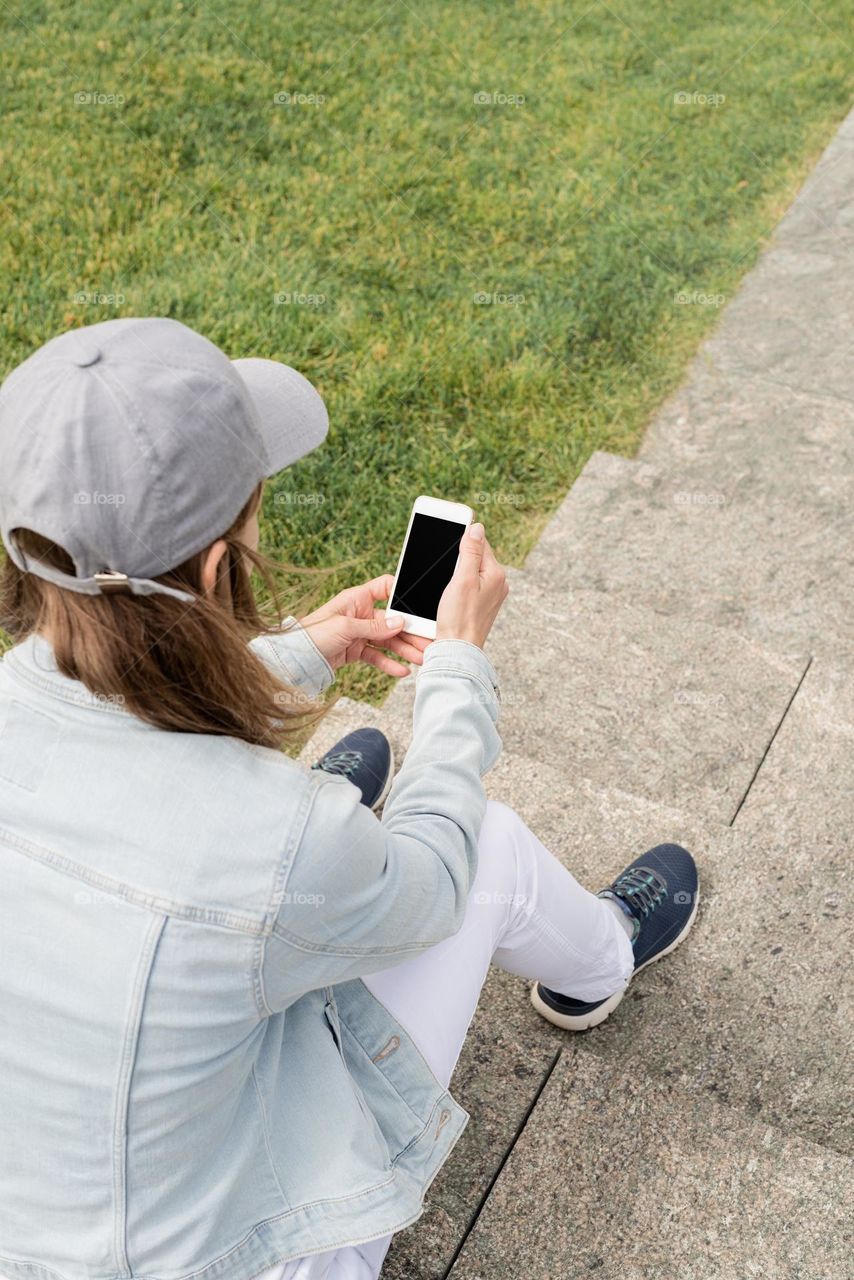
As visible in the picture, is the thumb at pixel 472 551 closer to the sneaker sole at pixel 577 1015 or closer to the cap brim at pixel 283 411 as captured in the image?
the cap brim at pixel 283 411

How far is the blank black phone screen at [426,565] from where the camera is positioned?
7.59 ft

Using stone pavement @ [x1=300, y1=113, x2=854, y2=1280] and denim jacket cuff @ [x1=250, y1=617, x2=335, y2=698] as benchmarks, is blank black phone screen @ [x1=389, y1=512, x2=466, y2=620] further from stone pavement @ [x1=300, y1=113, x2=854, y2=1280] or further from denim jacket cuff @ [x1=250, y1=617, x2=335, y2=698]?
stone pavement @ [x1=300, y1=113, x2=854, y2=1280]

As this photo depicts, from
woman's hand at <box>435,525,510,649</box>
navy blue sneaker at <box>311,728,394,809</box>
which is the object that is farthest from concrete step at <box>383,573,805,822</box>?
woman's hand at <box>435,525,510,649</box>

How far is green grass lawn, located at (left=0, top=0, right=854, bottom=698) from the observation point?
4117 millimetres

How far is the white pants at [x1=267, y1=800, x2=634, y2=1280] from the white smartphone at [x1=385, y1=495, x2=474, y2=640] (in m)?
Result: 0.45

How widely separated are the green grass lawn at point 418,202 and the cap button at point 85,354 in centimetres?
215

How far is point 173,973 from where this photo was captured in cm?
129

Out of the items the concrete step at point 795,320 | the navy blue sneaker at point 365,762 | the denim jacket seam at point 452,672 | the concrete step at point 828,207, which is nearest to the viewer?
the denim jacket seam at point 452,672

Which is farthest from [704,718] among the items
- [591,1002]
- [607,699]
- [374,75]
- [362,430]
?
[374,75]

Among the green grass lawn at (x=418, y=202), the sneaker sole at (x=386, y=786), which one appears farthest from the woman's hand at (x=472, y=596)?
the green grass lawn at (x=418, y=202)

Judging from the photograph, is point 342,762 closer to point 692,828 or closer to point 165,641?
point 692,828

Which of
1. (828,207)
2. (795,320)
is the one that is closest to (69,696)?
(795,320)

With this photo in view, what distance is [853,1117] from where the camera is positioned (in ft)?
7.12

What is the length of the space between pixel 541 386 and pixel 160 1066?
131 inches
